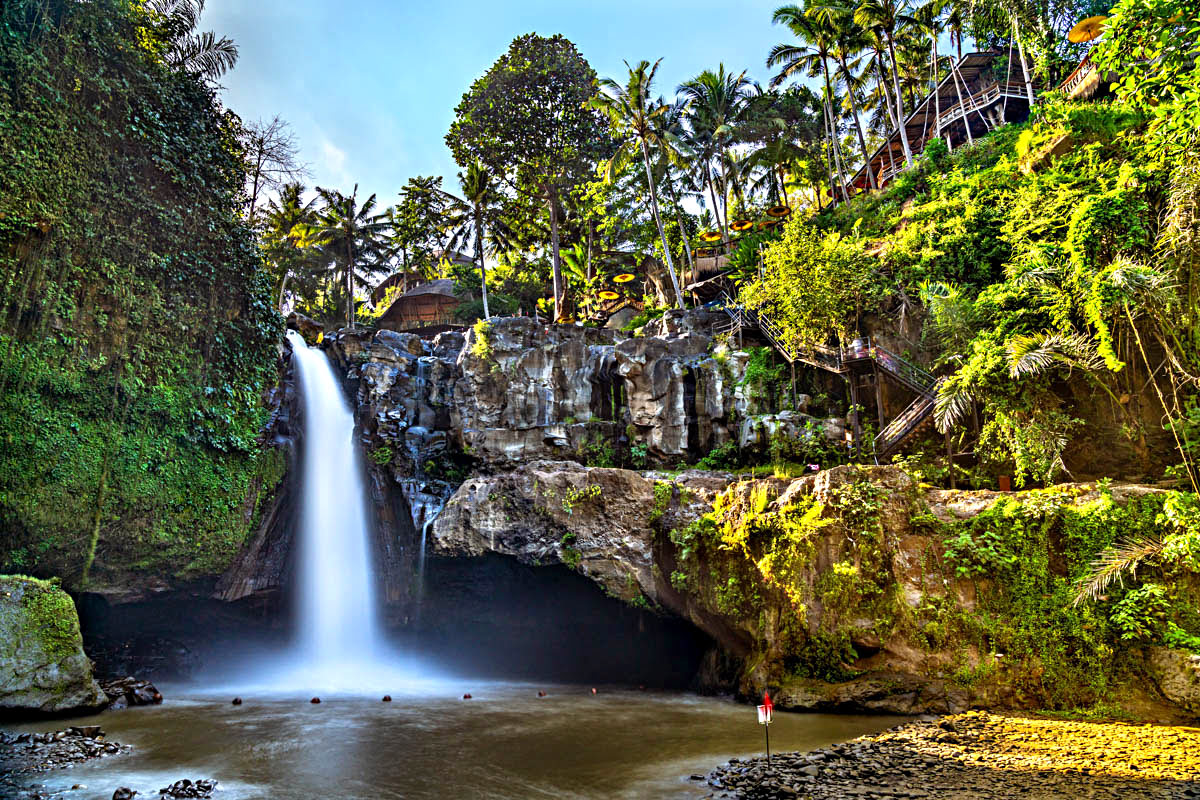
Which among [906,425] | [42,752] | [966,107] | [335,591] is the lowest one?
[42,752]

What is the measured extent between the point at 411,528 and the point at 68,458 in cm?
905

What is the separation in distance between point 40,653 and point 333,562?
26.3 ft

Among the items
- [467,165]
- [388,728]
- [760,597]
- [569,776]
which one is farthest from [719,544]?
[467,165]

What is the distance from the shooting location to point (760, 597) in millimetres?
14234

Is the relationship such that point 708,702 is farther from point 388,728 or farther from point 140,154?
point 140,154

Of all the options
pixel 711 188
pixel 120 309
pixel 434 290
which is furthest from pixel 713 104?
pixel 120 309

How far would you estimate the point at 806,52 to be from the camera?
35156 mm

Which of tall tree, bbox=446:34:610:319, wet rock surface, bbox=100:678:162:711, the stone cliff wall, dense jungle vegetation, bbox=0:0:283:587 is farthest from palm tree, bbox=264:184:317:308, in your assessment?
the stone cliff wall

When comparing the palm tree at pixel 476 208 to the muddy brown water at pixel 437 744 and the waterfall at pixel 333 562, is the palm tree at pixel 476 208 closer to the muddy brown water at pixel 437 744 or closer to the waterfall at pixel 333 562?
the waterfall at pixel 333 562

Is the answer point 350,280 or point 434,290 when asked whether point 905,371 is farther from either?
point 350,280

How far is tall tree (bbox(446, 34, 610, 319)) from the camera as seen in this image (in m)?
34.2

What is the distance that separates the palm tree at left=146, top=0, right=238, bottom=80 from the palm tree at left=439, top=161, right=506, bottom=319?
627 inches

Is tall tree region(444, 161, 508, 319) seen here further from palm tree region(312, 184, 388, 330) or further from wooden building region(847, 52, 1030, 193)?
wooden building region(847, 52, 1030, 193)

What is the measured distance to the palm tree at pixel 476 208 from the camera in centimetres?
3647
